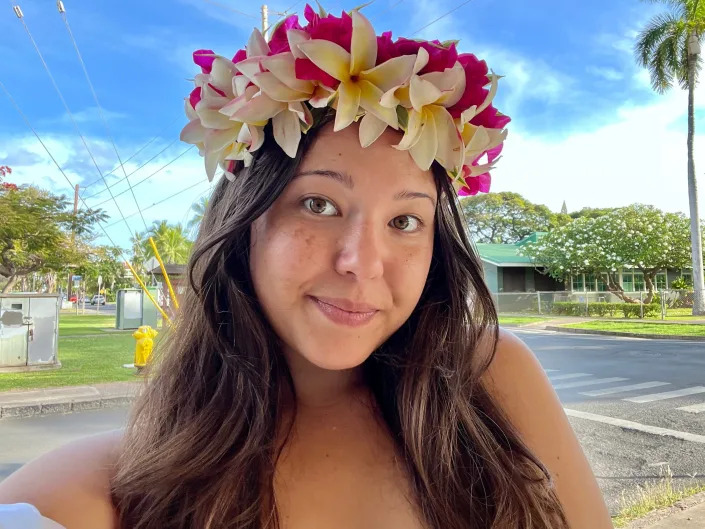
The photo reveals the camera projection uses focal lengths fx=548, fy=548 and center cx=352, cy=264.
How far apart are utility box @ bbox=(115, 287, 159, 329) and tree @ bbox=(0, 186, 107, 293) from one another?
245cm

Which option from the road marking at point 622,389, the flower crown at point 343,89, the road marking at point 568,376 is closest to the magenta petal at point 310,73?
the flower crown at point 343,89

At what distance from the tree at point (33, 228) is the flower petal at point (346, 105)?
36.9 ft

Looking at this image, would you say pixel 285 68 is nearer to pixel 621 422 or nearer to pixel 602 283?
pixel 621 422

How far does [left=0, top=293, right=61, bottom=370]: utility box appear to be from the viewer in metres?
7.99

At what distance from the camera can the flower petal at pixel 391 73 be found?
96cm

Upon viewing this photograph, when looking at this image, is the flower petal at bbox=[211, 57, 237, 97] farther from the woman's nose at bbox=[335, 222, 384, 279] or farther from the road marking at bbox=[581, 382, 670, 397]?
the road marking at bbox=[581, 382, 670, 397]

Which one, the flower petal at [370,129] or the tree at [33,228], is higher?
the tree at [33,228]

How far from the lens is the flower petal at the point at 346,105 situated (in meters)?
0.96

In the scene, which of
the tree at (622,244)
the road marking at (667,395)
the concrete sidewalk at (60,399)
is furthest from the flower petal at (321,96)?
the tree at (622,244)

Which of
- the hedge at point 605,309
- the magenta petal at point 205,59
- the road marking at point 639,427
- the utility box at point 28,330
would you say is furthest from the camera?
the hedge at point 605,309

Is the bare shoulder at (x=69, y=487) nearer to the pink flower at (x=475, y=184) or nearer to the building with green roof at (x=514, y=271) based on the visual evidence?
the pink flower at (x=475, y=184)

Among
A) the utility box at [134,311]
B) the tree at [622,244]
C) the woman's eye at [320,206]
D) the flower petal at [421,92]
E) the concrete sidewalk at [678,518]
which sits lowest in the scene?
the concrete sidewalk at [678,518]

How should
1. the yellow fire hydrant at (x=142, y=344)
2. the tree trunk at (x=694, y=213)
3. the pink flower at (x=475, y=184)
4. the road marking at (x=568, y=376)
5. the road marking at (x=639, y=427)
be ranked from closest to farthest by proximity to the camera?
the pink flower at (x=475, y=184), the road marking at (x=639, y=427), the road marking at (x=568, y=376), the yellow fire hydrant at (x=142, y=344), the tree trunk at (x=694, y=213)

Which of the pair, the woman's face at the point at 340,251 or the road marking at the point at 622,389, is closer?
the woman's face at the point at 340,251
